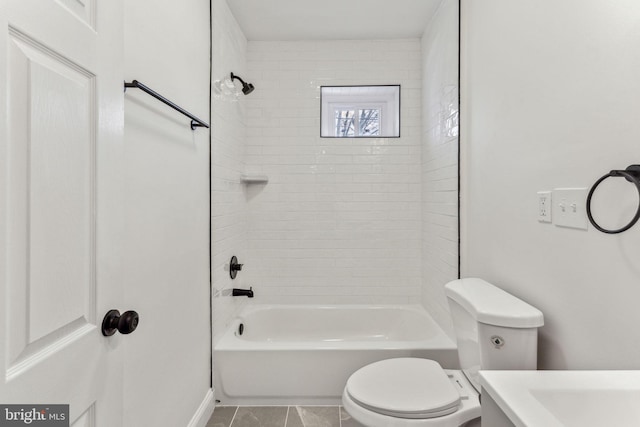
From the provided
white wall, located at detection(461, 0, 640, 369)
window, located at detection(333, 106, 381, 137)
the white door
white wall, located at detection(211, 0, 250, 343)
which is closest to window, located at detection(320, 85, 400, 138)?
window, located at detection(333, 106, 381, 137)

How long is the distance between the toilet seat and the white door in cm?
88

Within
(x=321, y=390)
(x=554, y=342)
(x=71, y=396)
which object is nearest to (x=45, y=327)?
(x=71, y=396)

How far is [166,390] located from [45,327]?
1.00m

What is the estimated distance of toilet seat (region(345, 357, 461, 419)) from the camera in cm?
130

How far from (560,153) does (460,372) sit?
40.8 inches

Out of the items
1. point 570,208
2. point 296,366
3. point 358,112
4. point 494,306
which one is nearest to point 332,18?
point 358,112

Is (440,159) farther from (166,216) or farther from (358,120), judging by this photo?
(166,216)

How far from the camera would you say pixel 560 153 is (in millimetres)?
1166

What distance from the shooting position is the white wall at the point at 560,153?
92 cm

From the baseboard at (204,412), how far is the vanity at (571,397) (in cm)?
152

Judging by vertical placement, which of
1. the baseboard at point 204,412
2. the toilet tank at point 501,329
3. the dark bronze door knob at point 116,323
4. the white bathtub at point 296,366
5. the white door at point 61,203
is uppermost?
the white door at point 61,203

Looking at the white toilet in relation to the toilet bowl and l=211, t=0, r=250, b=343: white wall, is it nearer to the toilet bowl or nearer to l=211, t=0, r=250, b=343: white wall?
the toilet bowl

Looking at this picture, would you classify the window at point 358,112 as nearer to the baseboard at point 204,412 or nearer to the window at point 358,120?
the window at point 358,120

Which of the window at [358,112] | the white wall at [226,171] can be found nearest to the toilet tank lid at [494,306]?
the white wall at [226,171]
